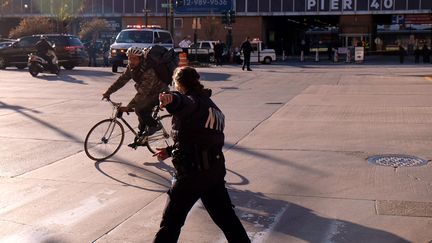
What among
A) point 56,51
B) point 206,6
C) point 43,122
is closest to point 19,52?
point 56,51

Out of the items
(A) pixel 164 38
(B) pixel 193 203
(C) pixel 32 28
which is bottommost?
(B) pixel 193 203

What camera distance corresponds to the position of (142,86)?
351 inches

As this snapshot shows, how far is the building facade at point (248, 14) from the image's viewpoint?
188 feet

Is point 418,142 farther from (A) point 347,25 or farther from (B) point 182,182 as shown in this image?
(A) point 347,25

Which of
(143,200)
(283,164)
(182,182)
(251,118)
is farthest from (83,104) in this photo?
(182,182)

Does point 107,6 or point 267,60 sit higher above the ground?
point 107,6

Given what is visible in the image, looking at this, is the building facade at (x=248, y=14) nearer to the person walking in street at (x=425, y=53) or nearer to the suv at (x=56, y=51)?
the person walking in street at (x=425, y=53)

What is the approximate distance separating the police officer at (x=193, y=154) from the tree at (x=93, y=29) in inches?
2125

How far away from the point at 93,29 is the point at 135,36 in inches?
1196

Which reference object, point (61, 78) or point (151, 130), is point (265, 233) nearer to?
point (151, 130)

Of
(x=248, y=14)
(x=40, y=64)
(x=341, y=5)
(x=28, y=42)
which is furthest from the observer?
(x=248, y=14)

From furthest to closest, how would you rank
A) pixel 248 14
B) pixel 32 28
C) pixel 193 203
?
pixel 248 14 < pixel 32 28 < pixel 193 203

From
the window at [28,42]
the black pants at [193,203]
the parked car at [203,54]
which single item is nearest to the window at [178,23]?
the parked car at [203,54]

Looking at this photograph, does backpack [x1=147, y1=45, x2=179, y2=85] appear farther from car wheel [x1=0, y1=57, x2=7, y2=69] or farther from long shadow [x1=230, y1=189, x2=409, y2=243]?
car wheel [x1=0, y1=57, x2=7, y2=69]
